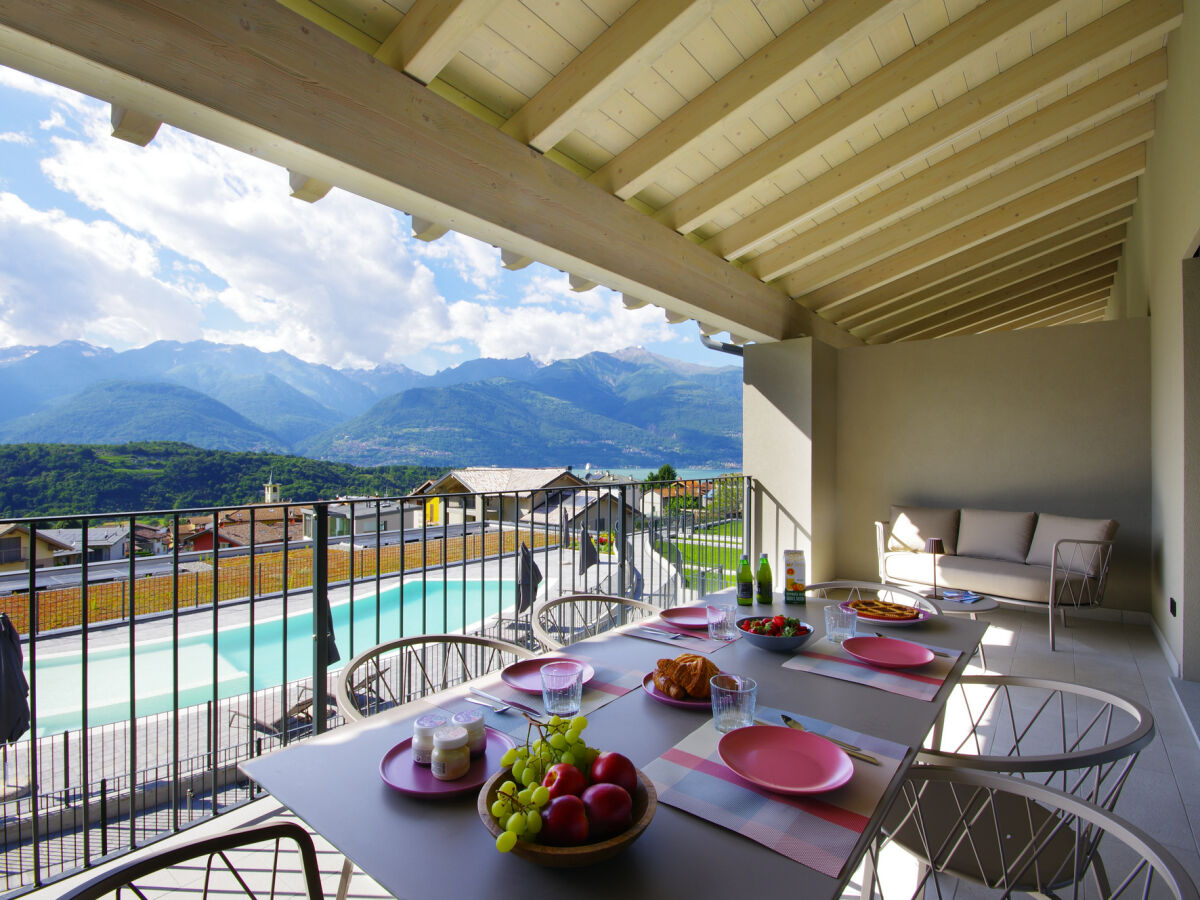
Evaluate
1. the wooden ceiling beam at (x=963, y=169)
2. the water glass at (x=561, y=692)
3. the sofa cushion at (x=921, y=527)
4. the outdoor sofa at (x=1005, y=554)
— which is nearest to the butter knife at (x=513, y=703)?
the water glass at (x=561, y=692)

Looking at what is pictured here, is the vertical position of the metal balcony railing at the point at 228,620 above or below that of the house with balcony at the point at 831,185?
below

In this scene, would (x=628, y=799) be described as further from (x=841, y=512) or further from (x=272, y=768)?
(x=841, y=512)

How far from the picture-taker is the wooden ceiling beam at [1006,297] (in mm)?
6020

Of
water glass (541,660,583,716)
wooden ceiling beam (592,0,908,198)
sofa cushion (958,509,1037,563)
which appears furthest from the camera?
sofa cushion (958,509,1037,563)

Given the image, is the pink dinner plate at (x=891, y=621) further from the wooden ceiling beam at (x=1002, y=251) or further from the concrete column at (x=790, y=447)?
the wooden ceiling beam at (x=1002, y=251)

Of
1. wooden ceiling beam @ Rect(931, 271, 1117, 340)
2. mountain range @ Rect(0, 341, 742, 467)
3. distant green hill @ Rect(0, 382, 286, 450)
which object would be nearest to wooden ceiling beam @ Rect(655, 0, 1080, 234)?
wooden ceiling beam @ Rect(931, 271, 1117, 340)

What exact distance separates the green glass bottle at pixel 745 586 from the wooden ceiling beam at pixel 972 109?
8.59 ft

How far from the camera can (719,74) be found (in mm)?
2754

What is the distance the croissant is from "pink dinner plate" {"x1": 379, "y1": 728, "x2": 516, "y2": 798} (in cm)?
37

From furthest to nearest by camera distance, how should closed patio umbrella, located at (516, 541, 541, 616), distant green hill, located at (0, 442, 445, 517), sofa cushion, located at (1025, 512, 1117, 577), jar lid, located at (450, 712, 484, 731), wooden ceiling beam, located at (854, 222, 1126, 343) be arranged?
1. distant green hill, located at (0, 442, 445, 517)
2. wooden ceiling beam, located at (854, 222, 1126, 343)
3. sofa cushion, located at (1025, 512, 1117, 577)
4. closed patio umbrella, located at (516, 541, 541, 616)
5. jar lid, located at (450, 712, 484, 731)

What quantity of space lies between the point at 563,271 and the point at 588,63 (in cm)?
110

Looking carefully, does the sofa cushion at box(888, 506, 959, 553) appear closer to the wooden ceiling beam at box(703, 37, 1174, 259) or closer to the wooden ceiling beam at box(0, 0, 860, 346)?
the wooden ceiling beam at box(703, 37, 1174, 259)

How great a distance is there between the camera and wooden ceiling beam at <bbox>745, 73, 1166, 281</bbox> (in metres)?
3.41

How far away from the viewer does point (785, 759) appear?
A: 1.02 m
